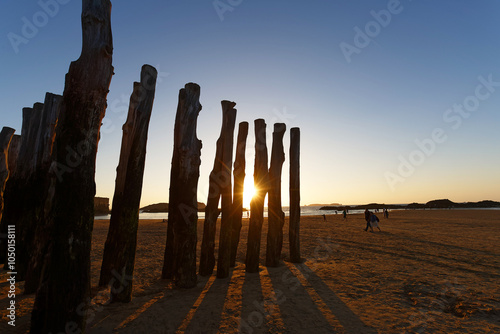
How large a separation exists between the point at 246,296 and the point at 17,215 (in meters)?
5.57

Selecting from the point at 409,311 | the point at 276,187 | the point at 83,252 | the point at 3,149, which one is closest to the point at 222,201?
the point at 276,187

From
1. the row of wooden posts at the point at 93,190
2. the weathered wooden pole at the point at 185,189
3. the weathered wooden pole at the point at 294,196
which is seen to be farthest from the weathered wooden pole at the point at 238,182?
the weathered wooden pole at the point at 294,196

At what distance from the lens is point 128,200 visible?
4184 millimetres

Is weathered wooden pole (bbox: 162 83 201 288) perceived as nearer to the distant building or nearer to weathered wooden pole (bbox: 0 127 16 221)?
weathered wooden pole (bbox: 0 127 16 221)

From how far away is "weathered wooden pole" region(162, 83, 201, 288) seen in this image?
4.84 m

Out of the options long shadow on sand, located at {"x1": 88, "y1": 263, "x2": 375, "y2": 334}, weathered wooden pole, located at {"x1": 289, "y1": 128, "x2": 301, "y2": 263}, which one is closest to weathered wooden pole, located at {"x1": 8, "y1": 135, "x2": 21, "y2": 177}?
long shadow on sand, located at {"x1": 88, "y1": 263, "x2": 375, "y2": 334}

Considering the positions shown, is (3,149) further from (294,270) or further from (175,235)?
(294,270)

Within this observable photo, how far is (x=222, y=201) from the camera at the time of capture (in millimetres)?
5664

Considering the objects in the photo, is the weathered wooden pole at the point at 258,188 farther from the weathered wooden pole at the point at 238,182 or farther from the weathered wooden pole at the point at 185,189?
the weathered wooden pole at the point at 185,189

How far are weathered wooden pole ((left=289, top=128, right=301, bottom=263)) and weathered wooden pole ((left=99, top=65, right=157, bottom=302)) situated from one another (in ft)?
14.6

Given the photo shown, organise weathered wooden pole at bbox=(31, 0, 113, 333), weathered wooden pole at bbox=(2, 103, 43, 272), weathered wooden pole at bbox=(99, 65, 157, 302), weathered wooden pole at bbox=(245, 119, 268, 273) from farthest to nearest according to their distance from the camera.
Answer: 1. weathered wooden pole at bbox=(245, 119, 268, 273)
2. weathered wooden pole at bbox=(2, 103, 43, 272)
3. weathered wooden pole at bbox=(99, 65, 157, 302)
4. weathered wooden pole at bbox=(31, 0, 113, 333)

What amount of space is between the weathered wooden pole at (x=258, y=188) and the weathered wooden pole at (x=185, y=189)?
5.94ft

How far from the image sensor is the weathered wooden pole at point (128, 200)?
4099 mm

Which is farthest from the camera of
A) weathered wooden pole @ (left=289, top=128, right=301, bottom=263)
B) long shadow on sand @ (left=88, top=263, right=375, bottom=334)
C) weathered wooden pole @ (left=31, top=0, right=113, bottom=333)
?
weathered wooden pole @ (left=289, top=128, right=301, bottom=263)
